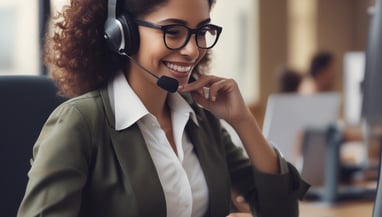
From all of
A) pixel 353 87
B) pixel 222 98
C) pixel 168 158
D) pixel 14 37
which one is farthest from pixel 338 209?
pixel 14 37

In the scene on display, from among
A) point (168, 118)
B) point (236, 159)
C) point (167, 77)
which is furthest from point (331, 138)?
point (167, 77)

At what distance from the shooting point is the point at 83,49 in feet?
4.55

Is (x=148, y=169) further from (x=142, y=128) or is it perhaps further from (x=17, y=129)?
(x=17, y=129)

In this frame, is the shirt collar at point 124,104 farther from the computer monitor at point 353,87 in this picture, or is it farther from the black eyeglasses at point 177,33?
the computer monitor at point 353,87

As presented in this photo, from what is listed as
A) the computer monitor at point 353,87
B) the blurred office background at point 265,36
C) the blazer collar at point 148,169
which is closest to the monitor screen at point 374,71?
the computer monitor at point 353,87

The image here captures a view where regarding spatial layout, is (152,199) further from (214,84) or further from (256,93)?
(256,93)

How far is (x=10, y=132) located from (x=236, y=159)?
52 cm

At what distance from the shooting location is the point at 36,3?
7.31 feet

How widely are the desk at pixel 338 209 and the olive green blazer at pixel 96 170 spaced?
37.9 inches

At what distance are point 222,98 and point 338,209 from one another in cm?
111

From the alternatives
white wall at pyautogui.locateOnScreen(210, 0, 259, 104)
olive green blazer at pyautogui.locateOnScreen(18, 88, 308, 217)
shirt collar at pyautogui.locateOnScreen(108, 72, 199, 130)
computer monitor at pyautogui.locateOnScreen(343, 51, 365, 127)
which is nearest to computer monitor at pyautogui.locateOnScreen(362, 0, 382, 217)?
computer monitor at pyautogui.locateOnScreen(343, 51, 365, 127)

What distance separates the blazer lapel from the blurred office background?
112 inches

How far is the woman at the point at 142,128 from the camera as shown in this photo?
120 centimetres

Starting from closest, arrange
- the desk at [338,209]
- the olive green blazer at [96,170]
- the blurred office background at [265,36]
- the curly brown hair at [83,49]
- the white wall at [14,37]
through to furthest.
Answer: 1. the olive green blazer at [96,170]
2. the curly brown hair at [83,49]
3. the desk at [338,209]
4. the white wall at [14,37]
5. the blurred office background at [265,36]
